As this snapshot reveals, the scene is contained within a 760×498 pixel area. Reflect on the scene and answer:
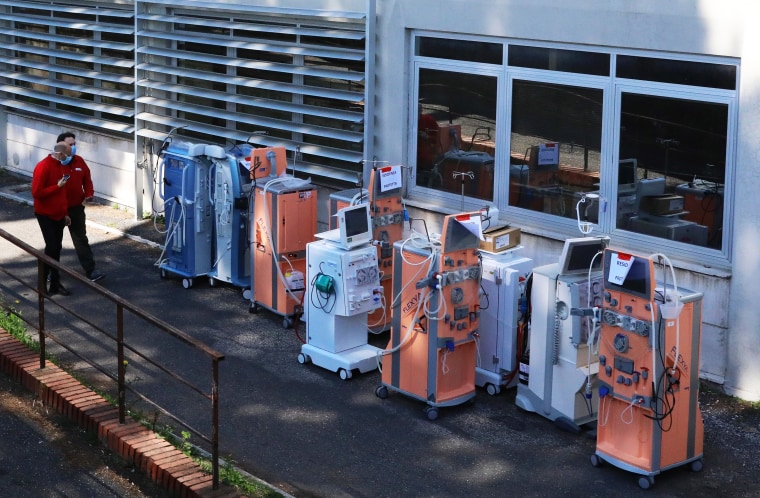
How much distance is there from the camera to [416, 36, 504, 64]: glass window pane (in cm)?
1180

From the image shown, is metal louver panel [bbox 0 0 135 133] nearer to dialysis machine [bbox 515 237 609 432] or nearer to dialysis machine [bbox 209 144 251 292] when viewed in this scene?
dialysis machine [bbox 209 144 251 292]

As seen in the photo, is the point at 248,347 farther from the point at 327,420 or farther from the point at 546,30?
the point at 546,30

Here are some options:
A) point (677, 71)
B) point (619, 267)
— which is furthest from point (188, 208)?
point (619, 267)

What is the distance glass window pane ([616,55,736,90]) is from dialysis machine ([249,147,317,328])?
11.2 ft

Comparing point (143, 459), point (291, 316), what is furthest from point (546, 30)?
point (143, 459)

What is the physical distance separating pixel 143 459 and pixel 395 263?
2908 mm

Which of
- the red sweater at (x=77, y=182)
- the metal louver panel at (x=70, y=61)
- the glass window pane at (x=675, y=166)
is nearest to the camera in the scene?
the glass window pane at (x=675, y=166)

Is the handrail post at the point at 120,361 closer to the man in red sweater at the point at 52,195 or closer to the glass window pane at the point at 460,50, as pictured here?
the man in red sweater at the point at 52,195

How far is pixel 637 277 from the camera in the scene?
8.09 metres

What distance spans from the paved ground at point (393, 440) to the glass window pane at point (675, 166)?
5.10ft

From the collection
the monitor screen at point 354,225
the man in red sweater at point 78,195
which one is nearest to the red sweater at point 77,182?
the man in red sweater at point 78,195

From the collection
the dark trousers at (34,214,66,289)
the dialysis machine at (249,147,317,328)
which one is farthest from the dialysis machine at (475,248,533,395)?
the dark trousers at (34,214,66,289)

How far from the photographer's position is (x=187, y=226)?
12766mm

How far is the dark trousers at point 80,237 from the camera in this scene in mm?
12711
